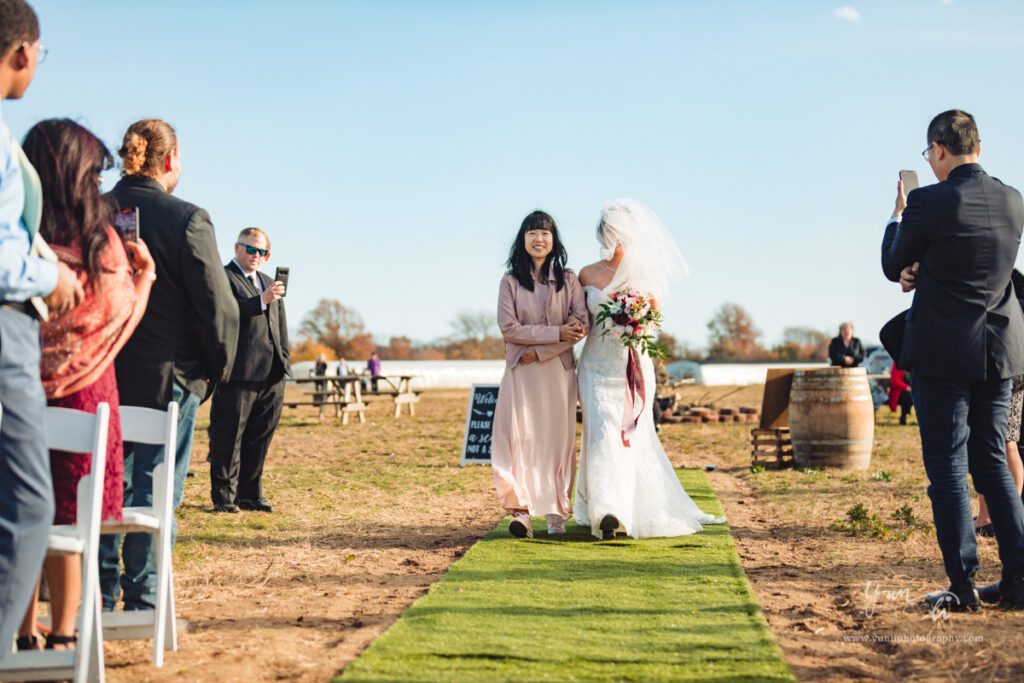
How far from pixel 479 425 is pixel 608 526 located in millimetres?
6261

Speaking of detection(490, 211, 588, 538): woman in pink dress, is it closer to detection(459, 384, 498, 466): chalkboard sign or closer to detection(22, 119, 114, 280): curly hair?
detection(22, 119, 114, 280): curly hair

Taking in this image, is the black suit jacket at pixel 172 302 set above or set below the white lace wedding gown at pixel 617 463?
above

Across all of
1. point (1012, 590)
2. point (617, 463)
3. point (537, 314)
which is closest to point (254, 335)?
point (537, 314)

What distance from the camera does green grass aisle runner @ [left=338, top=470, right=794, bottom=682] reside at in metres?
3.77

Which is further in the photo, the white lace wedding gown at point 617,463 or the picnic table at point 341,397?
the picnic table at point 341,397

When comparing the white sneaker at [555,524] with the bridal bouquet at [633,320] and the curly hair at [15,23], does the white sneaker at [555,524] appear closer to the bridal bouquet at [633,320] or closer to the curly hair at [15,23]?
the bridal bouquet at [633,320]

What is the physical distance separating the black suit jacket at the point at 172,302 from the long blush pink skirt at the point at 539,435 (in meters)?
2.98

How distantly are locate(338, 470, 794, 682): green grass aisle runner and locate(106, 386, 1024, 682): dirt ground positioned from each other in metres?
0.17

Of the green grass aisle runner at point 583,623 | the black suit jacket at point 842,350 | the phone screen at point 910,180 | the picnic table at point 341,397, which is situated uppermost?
the phone screen at point 910,180

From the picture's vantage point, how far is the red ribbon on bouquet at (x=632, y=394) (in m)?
7.27

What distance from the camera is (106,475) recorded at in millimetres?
3646

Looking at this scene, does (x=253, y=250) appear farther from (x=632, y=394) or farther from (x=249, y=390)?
(x=632, y=394)

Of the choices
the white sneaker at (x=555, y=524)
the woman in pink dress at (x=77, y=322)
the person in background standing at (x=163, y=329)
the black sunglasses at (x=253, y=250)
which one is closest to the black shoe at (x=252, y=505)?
the black sunglasses at (x=253, y=250)

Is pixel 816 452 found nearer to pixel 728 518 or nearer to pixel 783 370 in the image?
pixel 783 370
